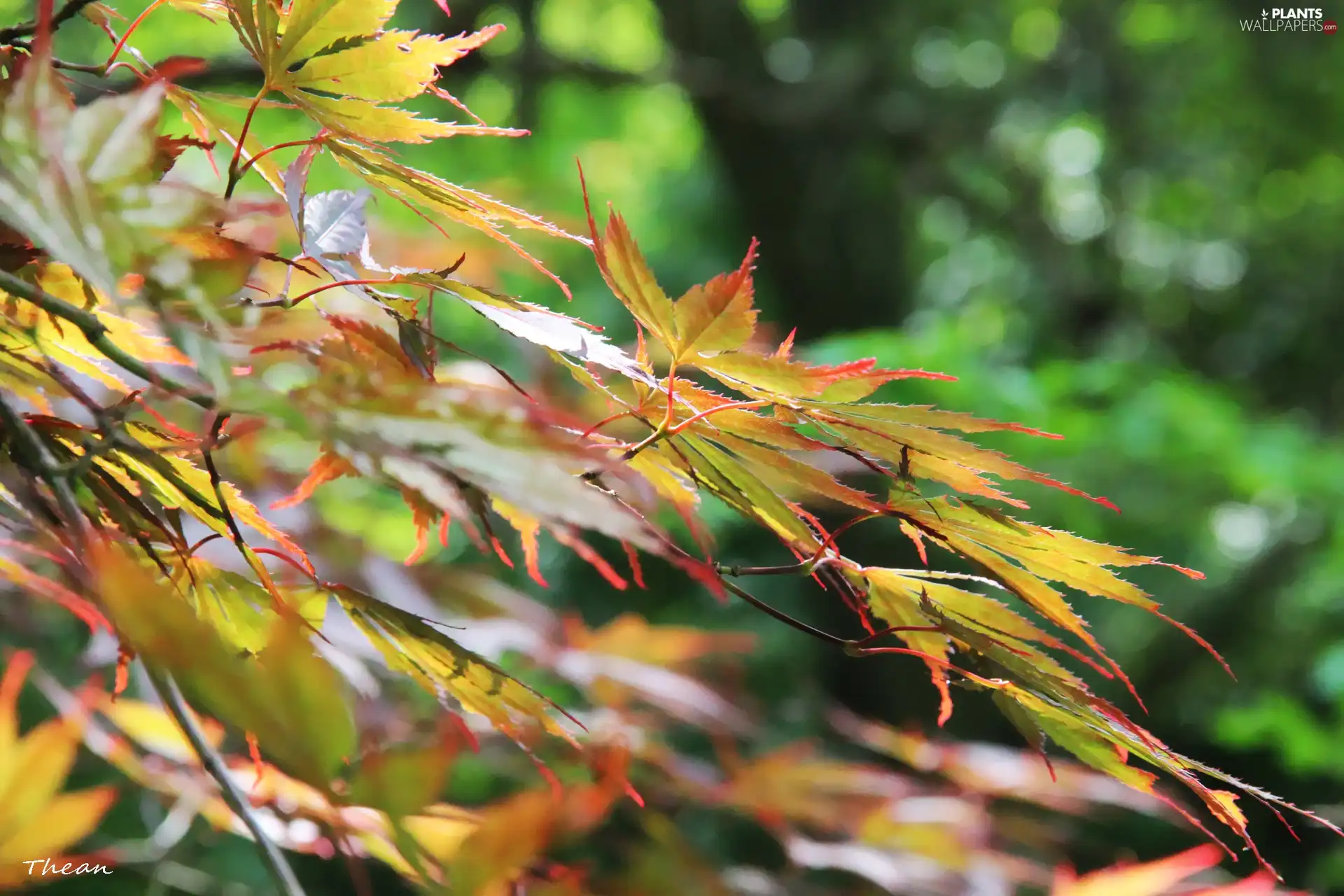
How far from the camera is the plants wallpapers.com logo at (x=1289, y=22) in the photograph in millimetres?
2098

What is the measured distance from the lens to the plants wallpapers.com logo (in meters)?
2.10

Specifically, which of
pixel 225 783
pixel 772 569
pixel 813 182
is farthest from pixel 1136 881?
pixel 813 182

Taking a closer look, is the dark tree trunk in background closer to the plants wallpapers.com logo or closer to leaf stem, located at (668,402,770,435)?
the plants wallpapers.com logo

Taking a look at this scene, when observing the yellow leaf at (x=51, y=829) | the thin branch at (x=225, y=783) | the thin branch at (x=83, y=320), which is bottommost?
the yellow leaf at (x=51, y=829)

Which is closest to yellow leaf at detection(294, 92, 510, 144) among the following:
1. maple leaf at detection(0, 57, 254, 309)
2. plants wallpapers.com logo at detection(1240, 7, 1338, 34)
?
maple leaf at detection(0, 57, 254, 309)

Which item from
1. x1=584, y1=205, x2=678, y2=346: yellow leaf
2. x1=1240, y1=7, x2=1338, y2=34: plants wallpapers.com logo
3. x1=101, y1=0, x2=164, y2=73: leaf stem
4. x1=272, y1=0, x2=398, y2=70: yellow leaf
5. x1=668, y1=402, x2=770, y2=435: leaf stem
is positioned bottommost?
x1=668, y1=402, x2=770, y2=435: leaf stem

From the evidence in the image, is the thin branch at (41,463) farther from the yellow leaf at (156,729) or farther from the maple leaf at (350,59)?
the yellow leaf at (156,729)

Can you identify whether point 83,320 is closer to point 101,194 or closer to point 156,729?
point 101,194

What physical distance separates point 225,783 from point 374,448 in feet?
0.35

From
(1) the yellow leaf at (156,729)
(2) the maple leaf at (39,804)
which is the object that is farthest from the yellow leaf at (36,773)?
(1) the yellow leaf at (156,729)

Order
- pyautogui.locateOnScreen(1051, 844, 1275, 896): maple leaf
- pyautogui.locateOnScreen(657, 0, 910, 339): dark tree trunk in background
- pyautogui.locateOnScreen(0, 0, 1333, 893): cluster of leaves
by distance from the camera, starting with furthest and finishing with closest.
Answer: pyautogui.locateOnScreen(657, 0, 910, 339): dark tree trunk in background → pyautogui.locateOnScreen(1051, 844, 1275, 896): maple leaf → pyautogui.locateOnScreen(0, 0, 1333, 893): cluster of leaves

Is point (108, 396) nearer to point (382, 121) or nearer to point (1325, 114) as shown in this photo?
point (382, 121)

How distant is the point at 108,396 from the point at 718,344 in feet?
1.72

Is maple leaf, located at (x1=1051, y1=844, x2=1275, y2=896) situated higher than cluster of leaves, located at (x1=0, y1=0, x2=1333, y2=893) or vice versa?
cluster of leaves, located at (x1=0, y1=0, x2=1333, y2=893)
